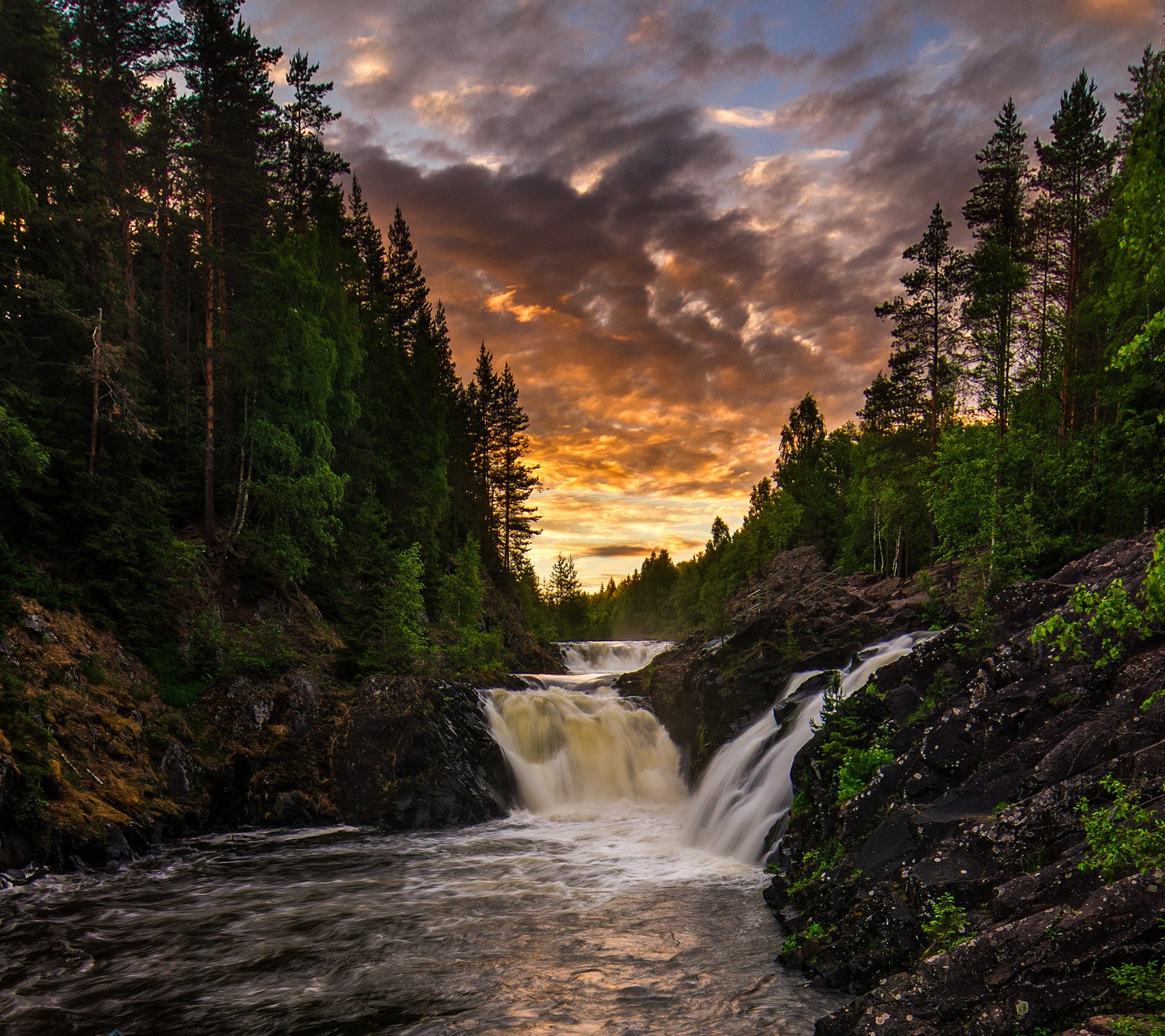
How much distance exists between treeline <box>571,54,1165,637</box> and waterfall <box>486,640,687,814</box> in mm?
11639

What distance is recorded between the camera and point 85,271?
2030cm

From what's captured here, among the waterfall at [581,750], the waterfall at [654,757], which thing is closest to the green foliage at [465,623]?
the waterfall at [654,757]

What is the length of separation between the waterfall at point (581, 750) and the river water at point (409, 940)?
3.14m

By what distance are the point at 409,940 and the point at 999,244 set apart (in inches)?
1315

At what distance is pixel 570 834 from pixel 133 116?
2737 centimetres

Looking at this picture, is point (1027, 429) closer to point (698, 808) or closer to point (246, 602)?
point (698, 808)

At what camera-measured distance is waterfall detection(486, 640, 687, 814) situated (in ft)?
69.2

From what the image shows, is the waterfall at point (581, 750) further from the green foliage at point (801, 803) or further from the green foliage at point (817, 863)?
the green foliage at point (817, 863)

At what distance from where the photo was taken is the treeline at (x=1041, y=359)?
60.4ft

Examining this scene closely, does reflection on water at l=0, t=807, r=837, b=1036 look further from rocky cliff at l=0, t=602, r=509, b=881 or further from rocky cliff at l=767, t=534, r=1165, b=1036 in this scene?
rocky cliff at l=767, t=534, r=1165, b=1036

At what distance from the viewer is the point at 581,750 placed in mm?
22531

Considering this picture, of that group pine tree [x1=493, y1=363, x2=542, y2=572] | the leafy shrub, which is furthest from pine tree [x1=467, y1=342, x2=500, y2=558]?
the leafy shrub

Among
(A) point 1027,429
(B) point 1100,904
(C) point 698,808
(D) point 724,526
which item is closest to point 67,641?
(C) point 698,808

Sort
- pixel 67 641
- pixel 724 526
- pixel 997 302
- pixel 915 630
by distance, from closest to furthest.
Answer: pixel 67 641, pixel 915 630, pixel 997 302, pixel 724 526
